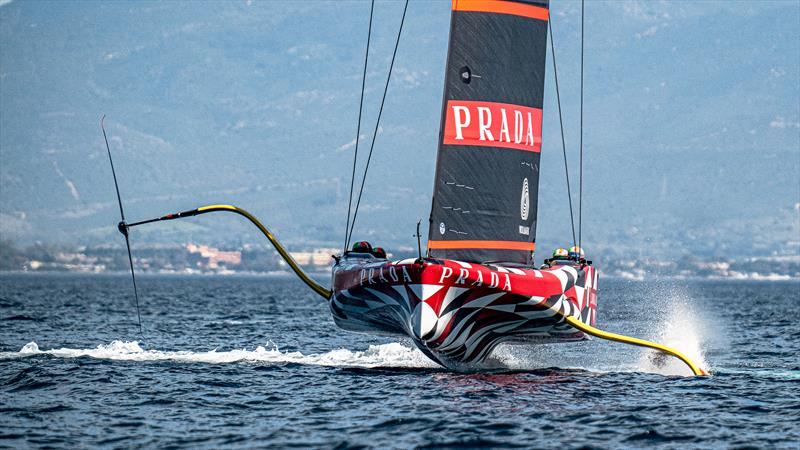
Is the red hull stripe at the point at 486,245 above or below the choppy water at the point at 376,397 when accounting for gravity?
above

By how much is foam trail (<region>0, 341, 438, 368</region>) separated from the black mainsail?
4501 mm

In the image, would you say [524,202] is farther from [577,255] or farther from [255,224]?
[255,224]

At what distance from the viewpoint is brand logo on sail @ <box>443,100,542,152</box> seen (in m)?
26.0

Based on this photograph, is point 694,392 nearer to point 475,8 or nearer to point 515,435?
point 515,435


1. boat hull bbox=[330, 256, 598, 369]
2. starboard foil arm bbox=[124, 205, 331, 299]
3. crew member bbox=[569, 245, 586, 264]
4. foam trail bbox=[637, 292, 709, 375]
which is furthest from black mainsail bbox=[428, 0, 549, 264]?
foam trail bbox=[637, 292, 709, 375]

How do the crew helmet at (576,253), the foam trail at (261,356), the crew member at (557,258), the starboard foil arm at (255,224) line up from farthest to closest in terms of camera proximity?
1. the foam trail at (261,356)
2. the crew helmet at (576,253)
3. the crew member at (557,258)
4. the starboard foil arm at (255,224)

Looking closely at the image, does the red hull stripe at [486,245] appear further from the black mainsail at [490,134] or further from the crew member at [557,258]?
the crew member at [557,258]

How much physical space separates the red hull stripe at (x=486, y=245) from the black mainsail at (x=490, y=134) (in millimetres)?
18

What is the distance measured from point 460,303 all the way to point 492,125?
12.2ft

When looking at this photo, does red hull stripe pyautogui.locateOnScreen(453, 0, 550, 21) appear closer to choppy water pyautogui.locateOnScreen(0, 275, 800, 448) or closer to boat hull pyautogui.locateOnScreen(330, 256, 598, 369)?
boat hull pyautogui.locateOnScreen(330, 256, 598, 369)

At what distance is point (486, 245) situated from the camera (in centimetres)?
2647

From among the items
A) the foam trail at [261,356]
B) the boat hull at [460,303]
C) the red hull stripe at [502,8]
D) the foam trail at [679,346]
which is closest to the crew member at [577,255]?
the boat hull at [460,303]

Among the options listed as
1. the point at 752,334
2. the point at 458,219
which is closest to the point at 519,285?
the point at 458,219

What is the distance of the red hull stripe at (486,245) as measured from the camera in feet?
84.5
